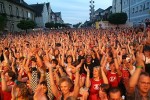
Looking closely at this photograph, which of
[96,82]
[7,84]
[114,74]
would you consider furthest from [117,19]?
[7,84]

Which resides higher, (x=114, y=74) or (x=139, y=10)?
(x=139, y=10)

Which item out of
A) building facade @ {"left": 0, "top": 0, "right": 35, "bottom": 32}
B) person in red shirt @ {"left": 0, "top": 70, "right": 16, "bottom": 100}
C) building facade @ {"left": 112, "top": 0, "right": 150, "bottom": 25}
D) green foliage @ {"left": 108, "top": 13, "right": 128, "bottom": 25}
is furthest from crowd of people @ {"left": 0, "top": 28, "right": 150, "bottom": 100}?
building facade @ {"left": 112, "top": 0, "right": 150, "bottom": 25}

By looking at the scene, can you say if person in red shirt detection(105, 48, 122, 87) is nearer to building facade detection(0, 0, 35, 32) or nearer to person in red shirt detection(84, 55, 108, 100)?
person in red shirt detection(84, 55, 108, 100)

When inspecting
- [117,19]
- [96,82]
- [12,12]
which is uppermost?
[12,12]

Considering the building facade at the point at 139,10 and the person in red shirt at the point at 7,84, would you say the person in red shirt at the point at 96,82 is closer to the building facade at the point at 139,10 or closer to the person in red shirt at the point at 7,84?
the person in red shirt at the point at 7,84

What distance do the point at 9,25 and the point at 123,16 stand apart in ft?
50.6

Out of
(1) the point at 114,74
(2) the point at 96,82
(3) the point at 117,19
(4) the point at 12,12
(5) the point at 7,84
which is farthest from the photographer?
(4) the point at 12,12

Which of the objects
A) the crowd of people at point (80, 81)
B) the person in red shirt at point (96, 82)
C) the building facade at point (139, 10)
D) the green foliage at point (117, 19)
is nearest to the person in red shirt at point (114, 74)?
the crowd of people at point (80, 81)

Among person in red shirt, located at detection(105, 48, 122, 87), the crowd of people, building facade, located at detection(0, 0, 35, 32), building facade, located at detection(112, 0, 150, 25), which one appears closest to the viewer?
the crowd of people

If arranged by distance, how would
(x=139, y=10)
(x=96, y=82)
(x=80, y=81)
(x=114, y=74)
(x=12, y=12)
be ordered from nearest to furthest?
(x=80, y=81) → (x=96, y=82) → (x=114, y=74) → (x=12, y=12) → (x=139, y=10)

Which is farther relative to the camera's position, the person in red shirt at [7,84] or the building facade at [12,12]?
the building facade at [12,12]

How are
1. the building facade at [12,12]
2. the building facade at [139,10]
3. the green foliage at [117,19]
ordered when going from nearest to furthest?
the green foliage at [117,19]
the building facade at [12,12]
the building facade at [139,10]

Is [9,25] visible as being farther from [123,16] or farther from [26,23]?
[123,16]

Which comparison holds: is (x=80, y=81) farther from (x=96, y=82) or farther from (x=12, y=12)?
(x=12, y=12)
